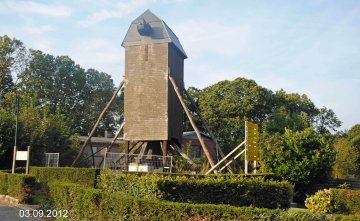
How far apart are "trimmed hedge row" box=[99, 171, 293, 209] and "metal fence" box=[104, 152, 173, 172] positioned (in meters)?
10.3

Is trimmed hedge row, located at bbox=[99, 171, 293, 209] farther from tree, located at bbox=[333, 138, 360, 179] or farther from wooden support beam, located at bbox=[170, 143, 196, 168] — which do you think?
tree, located at bbox=[333, 138, 360, 179]

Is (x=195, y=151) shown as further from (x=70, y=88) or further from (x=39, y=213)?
(x=39, y=213)

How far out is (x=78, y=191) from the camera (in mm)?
10328

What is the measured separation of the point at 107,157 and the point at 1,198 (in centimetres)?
765

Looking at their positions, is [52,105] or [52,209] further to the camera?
[52,105]

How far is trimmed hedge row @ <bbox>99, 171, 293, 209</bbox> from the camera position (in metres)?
10.4

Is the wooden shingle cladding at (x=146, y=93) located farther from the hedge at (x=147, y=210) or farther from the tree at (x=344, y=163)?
the tree at (x=344, y=163)

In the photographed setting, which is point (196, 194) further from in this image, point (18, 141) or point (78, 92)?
point (78, 92)

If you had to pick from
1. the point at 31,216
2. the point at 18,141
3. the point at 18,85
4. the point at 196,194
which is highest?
the point at 18,85

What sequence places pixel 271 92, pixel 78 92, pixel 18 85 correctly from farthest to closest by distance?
pixel 78 92, pixel 271 92, pixel 18 85

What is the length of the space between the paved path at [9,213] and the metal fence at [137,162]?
8.95m

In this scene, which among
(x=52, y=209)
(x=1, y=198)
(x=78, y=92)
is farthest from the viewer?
(x=78, y=92)

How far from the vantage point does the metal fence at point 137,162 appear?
2330 cm

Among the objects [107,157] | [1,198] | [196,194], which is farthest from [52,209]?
[107,157]
